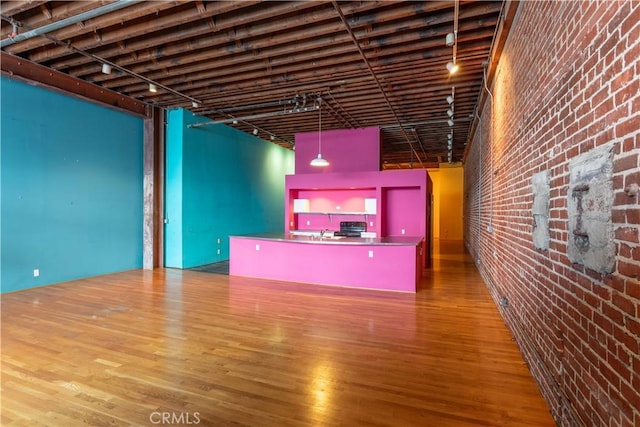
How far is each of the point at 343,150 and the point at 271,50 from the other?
170 inches

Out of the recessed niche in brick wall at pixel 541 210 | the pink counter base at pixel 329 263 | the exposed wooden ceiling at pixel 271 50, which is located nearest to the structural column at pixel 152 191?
the exposed wooden ceiling at pixel 271 50

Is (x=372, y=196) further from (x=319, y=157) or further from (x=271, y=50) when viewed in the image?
(x=271, y=50)

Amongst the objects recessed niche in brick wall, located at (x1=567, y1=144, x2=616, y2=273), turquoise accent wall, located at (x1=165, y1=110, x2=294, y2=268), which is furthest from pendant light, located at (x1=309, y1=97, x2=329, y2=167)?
recessed niche in brick wall, located at (x1=567, y1=144, x2=616, y2=273)

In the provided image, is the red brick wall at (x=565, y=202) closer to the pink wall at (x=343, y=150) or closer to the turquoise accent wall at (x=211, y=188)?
the pink wall at (x=343, y=150)

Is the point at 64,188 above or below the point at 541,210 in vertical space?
above

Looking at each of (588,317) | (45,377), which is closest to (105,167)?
(45,377)

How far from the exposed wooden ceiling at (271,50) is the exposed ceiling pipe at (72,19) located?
0.9 inches

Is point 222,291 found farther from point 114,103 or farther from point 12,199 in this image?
point 114,103

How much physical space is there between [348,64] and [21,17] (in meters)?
4.64

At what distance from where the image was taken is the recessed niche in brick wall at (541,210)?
95.4 inches

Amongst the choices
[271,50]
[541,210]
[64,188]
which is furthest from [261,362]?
[64,188]

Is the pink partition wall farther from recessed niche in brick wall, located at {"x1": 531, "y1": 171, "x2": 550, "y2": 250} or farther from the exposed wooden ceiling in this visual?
recessed niche in brick wall, located at {"x1": 531, "y1": 171, "x2": 550, "y2": 250}

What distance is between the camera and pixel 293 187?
8711 millimetres

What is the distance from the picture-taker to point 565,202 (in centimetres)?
208
